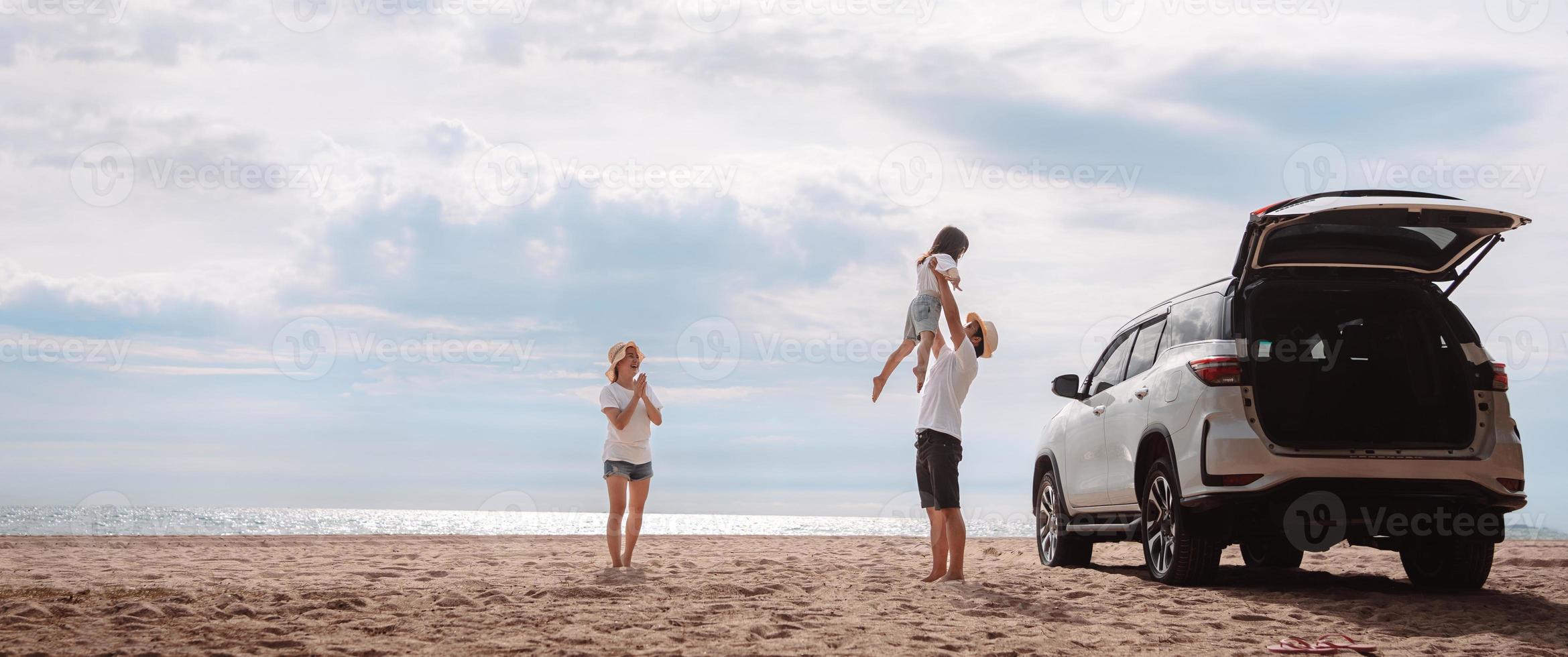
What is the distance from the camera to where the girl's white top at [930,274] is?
669 cm

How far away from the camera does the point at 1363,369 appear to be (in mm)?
6730

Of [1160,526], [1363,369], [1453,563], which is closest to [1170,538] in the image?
[1160,526]

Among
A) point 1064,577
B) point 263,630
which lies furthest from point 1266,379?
point 263,630

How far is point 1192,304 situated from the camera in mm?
6883

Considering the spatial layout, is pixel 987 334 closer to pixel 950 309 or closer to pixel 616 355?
pixel 950 309

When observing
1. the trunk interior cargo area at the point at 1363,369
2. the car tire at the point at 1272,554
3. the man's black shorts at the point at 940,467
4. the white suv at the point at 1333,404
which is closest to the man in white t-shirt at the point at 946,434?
the man's black shorts at the point at 940,467

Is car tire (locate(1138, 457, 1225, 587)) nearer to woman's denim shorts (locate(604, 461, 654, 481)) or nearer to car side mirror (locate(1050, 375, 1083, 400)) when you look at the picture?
car side mirror (locate(1050, 375, 1083, 400))

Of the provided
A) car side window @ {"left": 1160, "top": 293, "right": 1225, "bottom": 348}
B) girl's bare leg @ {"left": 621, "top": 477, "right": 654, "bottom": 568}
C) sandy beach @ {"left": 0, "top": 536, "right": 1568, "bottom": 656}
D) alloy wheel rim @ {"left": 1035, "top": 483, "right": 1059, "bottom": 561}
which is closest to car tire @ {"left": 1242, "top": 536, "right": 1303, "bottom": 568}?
sandy beach @ {"left": 0, "top": 536, "right": 1568, "bottom": 656}

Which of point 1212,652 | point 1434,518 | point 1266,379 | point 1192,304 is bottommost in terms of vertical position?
point 1212,652

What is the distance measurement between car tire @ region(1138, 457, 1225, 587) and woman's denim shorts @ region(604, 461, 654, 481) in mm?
3486

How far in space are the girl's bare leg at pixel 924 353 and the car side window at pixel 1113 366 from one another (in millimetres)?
1687

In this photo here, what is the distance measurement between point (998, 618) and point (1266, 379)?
2332mm

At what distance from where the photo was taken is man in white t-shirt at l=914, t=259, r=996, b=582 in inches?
268

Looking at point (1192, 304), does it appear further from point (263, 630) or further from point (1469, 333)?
point (263, 630)
